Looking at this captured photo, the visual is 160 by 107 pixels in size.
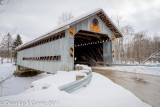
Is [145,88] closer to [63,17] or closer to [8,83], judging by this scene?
[8,83]

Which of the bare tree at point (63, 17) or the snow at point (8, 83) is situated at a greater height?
the bare tree at point (63, 17)

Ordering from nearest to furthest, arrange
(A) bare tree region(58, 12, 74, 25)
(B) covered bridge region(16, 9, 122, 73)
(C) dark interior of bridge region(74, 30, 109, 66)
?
(B) covered bridge region(16, 9, 122, 73), (C) dark interior of bridge region(74, 30, 109, 66), (A) bare tree region(58, 12, 74, 25)

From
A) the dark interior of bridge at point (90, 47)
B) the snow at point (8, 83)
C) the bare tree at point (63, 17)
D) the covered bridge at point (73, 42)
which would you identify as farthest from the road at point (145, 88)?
the bare tree at point (63, 17)

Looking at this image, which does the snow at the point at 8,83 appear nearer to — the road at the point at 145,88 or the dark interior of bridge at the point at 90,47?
the road at the point at 145,88

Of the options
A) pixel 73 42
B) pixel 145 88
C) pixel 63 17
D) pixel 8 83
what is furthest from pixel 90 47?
pixel 63 17

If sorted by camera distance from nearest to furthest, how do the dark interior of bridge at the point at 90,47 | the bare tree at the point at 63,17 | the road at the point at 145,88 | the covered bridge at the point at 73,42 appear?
the road at the point at 145,88 < the covered bridge at the point at 73,42 < the dark interior of bridge at the point at 90,47 < the bare tree at the point at 63,17

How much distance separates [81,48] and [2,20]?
11.4 m

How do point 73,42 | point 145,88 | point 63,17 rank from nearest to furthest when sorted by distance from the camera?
point 145,88 < point 73,42 < point 63,17

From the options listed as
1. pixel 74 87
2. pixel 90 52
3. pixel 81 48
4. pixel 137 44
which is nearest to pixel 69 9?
pixel 81 48

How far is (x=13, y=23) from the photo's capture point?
2.29 meters

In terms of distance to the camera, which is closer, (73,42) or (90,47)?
(73,42)

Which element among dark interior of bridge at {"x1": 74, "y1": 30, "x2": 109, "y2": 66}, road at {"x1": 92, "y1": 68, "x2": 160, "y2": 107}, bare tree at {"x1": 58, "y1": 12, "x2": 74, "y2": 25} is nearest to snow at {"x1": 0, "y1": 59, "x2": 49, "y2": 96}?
road at {"x1": 92, "y1": 68, "x2": 160, "y2": 107}

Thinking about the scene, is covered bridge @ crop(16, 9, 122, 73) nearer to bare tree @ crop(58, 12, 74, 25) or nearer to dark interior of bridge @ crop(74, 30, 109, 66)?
dark interior of bridge @ crop(74, 30, 109, 66)

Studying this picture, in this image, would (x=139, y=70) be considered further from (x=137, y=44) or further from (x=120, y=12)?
(x=120, y=12)
